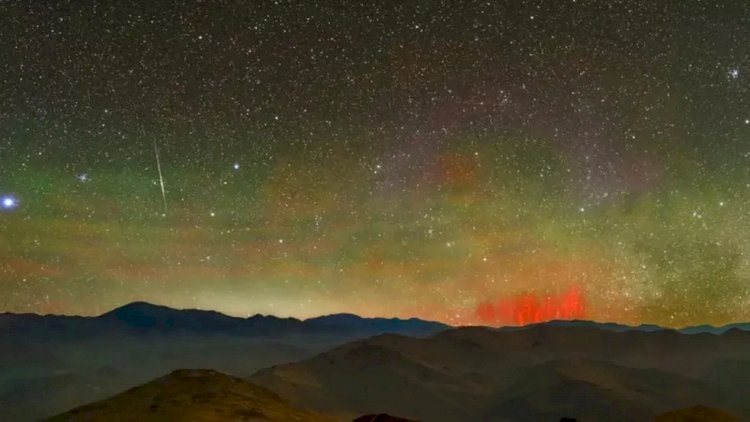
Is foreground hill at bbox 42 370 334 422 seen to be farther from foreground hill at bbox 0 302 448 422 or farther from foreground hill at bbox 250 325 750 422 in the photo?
foreground hill at bbox 0 302 448 422

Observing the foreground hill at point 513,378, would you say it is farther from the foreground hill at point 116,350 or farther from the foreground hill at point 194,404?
the foreground hill at point 116,350

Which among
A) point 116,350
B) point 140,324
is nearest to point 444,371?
point 116,350

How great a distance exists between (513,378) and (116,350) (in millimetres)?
80859

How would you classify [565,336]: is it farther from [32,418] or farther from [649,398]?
[32,418]

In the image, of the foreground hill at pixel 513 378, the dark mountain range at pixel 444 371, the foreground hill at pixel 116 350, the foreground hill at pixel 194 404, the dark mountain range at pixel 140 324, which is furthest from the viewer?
the dark mountain range at pixel 140 324

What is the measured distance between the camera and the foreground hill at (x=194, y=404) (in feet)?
93.8

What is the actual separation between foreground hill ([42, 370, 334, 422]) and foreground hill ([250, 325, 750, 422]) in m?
15.9

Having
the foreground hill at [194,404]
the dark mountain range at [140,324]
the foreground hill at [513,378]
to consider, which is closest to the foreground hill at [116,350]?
the dark mountain range at [140,324]

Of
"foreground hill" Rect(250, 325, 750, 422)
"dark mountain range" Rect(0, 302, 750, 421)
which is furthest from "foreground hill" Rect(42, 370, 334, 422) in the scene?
"dark mountain range" Rect(0, 302, 750, 421)

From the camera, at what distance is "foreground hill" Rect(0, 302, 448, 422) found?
6000 centimetres

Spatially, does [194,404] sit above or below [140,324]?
below

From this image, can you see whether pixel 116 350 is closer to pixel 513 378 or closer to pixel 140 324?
pixel 140 324

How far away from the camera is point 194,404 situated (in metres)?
30.0

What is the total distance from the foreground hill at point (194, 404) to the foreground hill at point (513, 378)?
15.9 metres
